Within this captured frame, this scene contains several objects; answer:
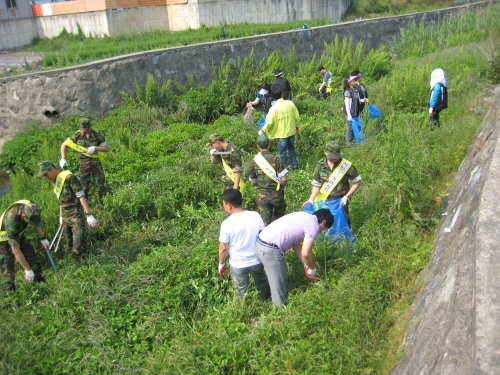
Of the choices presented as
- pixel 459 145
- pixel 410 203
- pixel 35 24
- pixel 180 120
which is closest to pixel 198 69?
pixel 180 120

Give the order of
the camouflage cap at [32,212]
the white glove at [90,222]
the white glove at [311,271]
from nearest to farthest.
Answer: the white glove at [311,271], the camouflage cap at [32,212], the white glove at [90,222]

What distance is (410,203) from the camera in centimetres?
566

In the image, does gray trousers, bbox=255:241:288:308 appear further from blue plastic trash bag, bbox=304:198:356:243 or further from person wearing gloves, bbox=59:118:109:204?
person wearing gloves, bbox=59:118:109:204

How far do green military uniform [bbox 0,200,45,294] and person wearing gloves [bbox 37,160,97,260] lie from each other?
583 mm

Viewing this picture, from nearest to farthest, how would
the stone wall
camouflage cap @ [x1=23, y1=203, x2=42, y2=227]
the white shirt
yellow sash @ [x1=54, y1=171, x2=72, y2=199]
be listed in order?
the white shirt
camouflage cap @ [x1=23, y1=203, x2=42, y2=227]
yellow sash @ [x1=54, y1=171, x2=72, y2=199]
the stone wall

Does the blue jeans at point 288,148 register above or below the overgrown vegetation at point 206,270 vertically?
above

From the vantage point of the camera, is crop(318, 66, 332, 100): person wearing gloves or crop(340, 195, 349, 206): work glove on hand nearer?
crop(340, 195, 349, 206): work glove on hand

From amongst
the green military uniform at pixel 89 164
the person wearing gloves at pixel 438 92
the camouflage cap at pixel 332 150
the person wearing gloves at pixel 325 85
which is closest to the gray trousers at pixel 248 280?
the camouflage cap at pixel 332 150

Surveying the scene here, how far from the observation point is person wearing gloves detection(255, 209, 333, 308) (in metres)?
4.37

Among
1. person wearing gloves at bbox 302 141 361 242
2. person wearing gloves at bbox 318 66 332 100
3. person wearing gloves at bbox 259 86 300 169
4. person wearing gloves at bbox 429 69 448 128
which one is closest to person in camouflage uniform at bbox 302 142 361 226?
person wearing gloves at bbox 302 141 361 242

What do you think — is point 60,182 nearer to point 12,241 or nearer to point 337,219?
point 12,241

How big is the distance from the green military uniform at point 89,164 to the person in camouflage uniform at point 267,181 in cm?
293

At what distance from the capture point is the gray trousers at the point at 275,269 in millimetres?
4371

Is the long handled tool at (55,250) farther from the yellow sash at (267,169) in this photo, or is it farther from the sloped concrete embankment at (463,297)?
the sloped concrete embankment at (463,297)
